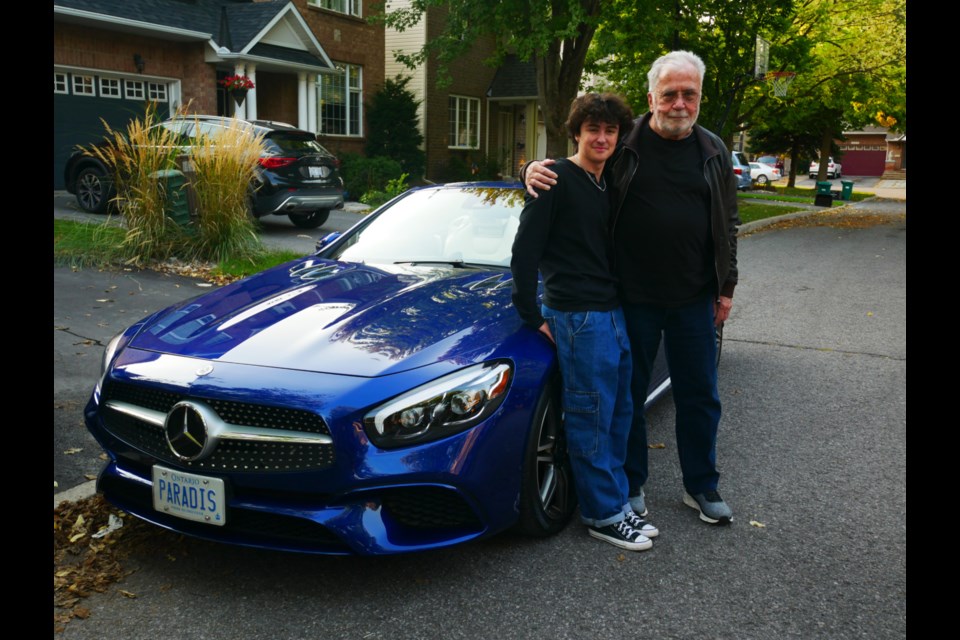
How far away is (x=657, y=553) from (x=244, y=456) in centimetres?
168

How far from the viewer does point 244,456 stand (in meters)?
2.93

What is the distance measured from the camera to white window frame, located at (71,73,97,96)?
16.9m

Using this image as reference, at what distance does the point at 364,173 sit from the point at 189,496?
59.3 feet

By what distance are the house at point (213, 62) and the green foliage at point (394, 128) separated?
1.32ft

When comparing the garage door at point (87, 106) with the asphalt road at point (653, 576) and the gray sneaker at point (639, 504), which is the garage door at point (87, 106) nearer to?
the asphalt road at point (653, 576)

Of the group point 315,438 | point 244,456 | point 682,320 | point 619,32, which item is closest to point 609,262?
point 682,320

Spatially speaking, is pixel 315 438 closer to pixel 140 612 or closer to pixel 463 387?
pixel 463 387

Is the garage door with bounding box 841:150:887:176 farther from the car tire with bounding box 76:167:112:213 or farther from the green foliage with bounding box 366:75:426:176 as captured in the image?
the car tire with bounding box 76:167:112:213

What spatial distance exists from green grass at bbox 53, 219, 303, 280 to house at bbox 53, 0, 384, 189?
8.25 metres

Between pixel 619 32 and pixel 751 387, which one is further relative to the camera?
pixel 619 32

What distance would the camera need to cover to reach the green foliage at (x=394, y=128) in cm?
2309

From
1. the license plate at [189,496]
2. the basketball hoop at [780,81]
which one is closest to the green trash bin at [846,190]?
the basketball hoop at [780,81]

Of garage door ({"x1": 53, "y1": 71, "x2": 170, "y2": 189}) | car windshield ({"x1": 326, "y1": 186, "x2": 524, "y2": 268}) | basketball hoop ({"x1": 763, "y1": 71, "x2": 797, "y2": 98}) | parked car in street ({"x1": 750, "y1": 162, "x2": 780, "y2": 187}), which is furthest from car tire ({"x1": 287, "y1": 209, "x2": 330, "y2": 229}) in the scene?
parked car in street ({"x1": 750, "y1": 162, "x2": 780, "y2": 187})

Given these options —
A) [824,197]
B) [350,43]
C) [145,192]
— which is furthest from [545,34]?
[824,197]
